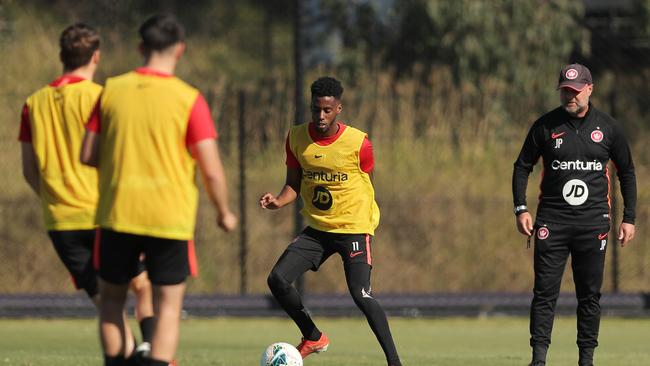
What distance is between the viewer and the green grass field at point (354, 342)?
36.2ft

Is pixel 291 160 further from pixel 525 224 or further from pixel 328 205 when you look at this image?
pixel 525 224

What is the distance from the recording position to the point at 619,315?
16469mm

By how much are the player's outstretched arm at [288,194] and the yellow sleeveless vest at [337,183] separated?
4.6 inches

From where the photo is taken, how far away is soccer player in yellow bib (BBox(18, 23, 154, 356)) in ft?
26.4

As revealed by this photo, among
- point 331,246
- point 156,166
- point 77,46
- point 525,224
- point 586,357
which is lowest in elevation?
point 586,357

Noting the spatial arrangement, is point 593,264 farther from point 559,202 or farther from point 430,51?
point 430,51

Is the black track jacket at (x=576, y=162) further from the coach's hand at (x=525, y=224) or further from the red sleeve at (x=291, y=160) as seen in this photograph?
the red sleeve at (x=291, y=160)

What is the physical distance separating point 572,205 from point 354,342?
16.2 ft

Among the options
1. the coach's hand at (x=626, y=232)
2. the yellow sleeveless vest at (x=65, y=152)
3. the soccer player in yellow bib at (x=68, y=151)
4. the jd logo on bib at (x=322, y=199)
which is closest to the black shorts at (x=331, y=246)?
the jd logo on bib at (x=322, y=199)

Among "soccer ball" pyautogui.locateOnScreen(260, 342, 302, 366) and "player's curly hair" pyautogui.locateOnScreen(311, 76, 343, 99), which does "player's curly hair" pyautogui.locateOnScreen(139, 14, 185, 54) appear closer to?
"player's curly hair" pyautogui.locateOnScreen(311, 76, 343, 99)

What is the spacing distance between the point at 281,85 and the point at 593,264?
1269 centimetres

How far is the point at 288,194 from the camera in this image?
1009 centimetres

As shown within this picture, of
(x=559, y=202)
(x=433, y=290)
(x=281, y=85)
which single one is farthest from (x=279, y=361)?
(x=281, y=85)

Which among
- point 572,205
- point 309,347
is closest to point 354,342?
point 309,347
